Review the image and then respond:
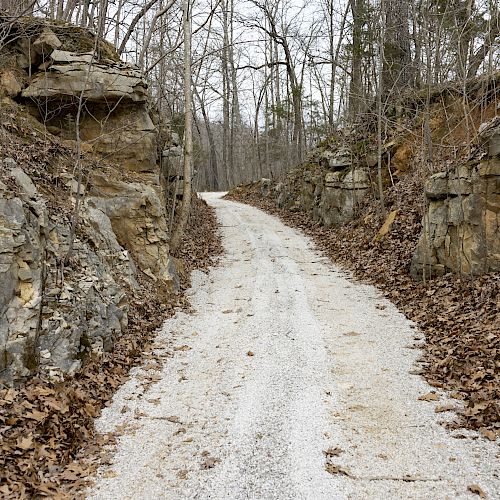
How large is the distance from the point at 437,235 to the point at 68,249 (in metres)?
7.59

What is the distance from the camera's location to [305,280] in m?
11.6

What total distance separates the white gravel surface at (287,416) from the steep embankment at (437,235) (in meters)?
0.51

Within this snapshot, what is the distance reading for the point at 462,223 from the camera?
365 inches

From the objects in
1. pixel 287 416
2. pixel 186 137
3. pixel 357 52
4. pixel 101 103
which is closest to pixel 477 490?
pixel 287 416

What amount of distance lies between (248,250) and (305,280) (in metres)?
4.16

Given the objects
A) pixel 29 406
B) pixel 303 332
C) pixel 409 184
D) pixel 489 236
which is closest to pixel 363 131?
pixel 409 184

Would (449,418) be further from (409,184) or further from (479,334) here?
(409,184)

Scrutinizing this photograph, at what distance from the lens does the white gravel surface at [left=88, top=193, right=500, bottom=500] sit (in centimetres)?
429

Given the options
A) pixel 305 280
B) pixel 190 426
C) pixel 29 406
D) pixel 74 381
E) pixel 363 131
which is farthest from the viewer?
pixel 363 131

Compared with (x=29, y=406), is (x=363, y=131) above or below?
above

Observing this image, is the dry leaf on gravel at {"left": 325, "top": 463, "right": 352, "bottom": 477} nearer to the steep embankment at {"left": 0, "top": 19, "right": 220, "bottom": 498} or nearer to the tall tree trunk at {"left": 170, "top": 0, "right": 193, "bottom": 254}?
the steep embankment at {"left": 0, "top": 19, "right": 220, "bottom": 498}

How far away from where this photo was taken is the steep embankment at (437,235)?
646 cm

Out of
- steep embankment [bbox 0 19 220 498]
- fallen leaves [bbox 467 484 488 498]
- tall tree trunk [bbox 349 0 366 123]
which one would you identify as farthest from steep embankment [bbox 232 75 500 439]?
steep embankment [bbox 0 19 220 498]

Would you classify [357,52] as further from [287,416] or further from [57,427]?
[57,427]
